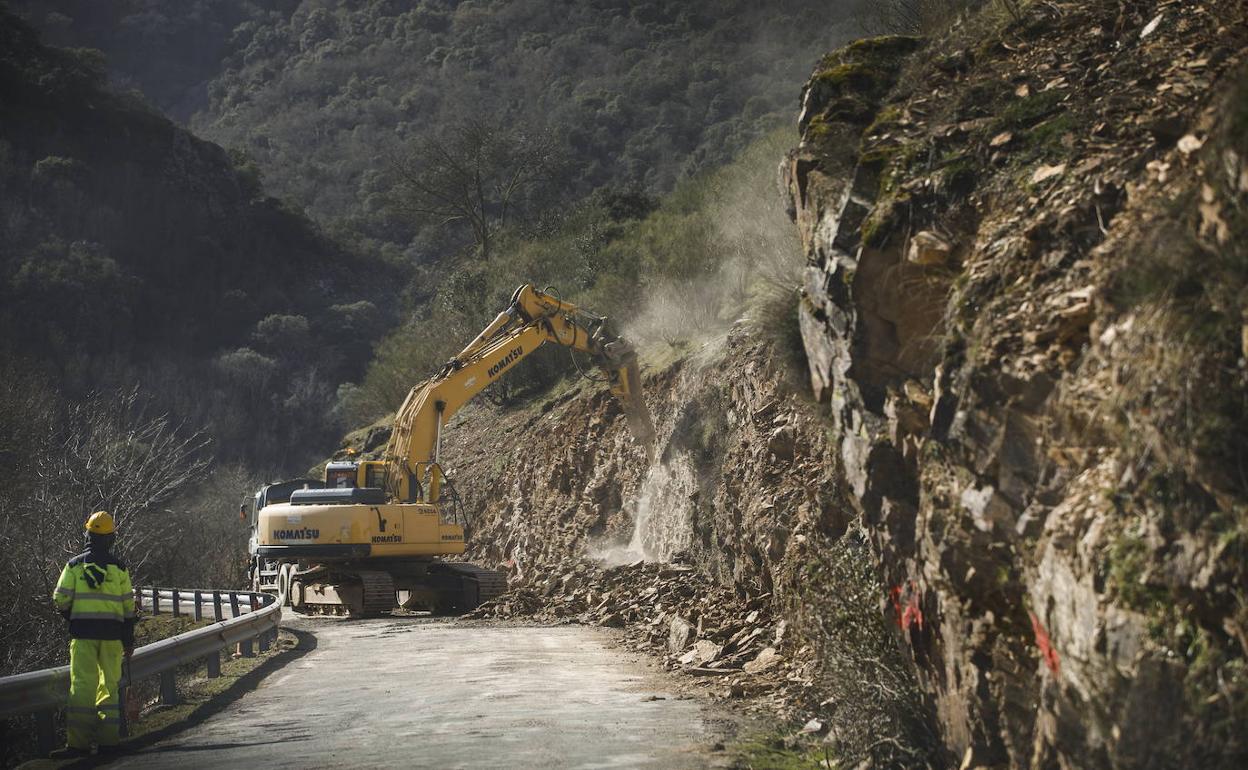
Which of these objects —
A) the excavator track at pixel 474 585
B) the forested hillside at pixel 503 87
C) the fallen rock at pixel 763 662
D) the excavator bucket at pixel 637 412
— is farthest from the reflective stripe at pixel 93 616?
the forested hillside at pixel 503 87

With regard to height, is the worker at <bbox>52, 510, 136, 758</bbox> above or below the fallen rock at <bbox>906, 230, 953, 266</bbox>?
below

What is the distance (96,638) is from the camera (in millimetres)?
8805

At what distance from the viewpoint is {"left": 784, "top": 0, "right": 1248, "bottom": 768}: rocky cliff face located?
3984mm

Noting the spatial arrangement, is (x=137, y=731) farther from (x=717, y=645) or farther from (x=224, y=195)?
(x=224, y=195)

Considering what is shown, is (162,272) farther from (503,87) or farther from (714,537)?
(714,537)

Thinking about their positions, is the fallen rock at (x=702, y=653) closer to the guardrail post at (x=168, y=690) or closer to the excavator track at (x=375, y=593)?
the guardrail post at (x=168, y=690)

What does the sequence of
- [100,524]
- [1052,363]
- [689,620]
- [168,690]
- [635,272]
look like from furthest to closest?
[635,272]
[689,620]
[168,690]
[100,524]
[1052,363]

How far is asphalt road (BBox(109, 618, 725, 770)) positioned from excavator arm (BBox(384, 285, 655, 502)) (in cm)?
782

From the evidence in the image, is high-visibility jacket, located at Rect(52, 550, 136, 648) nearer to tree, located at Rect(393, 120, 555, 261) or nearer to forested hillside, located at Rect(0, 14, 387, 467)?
tree, located at Rect(393, 120, 555, 261)

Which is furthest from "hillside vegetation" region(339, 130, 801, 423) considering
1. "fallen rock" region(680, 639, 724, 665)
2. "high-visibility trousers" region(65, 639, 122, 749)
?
"high-visibility trousers" region(65, 639, 122, 749)

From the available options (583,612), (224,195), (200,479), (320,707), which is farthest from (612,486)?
(224,195)

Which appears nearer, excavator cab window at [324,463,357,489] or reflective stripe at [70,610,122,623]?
reflective stripe at [70,610,122,623]

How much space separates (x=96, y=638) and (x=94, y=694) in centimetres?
40

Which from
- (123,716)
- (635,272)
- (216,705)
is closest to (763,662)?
(216,705)
